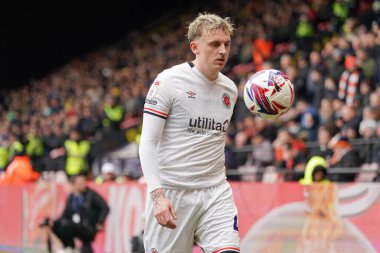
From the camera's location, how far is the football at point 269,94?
6.29 metres

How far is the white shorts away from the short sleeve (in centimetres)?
60

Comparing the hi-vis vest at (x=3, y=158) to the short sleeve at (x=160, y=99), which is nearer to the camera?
the short sleeve at (x=160, y=99)

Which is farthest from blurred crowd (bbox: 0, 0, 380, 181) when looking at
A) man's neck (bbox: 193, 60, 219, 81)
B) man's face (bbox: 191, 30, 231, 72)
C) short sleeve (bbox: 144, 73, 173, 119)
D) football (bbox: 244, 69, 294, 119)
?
short sleeve (bbox: 144, 73, 173, 119)

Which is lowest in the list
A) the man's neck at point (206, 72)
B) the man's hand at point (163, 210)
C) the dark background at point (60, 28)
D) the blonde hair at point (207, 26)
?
the man's hand at point (163, 210)

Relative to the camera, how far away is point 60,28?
36250mm

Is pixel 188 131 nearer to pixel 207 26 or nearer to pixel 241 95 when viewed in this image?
pixel 207 26

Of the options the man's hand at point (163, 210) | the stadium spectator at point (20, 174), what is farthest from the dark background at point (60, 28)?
the man's hand at point (163, 210)

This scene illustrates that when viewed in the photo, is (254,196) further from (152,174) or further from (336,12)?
(336,12)

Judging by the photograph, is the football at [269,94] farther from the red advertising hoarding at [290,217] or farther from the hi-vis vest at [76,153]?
the hi-vis vest at [76,153]

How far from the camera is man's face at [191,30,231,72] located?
19.1 ft

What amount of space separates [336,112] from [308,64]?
153 inches

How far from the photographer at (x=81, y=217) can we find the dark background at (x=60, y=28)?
79.5ft

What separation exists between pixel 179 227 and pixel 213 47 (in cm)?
130

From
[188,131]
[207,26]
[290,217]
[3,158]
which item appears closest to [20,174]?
[3,158]
